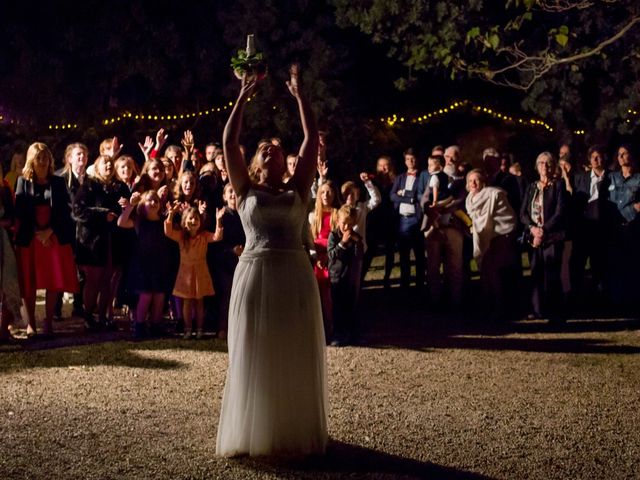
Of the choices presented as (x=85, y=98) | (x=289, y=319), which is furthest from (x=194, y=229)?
(x=85, y=98)

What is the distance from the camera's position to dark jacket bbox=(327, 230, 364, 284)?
37.3ft

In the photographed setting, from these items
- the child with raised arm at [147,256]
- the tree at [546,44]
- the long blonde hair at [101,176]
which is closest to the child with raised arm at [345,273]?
the child with raised arm at [147,256]

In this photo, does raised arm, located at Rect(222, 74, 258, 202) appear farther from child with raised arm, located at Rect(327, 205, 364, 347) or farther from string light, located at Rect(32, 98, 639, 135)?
string light, located at Rect(32, 98, 639, 135)

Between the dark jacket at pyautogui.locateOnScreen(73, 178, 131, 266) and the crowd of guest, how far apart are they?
0.01 meters

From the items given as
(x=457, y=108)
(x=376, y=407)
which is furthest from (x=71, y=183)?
(x=457, y=108)

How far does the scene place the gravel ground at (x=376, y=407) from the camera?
6551 millimetres

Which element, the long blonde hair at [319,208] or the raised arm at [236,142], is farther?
the long blonde hair at [319,208]

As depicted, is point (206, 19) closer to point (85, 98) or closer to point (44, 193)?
point (85, 98)

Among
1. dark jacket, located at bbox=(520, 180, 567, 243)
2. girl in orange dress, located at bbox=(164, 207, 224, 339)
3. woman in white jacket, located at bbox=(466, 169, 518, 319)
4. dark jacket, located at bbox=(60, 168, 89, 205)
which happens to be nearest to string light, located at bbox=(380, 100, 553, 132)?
woman in white jacket, located at bbox=(466, 169, 518, 319)

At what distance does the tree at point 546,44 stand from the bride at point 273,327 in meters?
13.1

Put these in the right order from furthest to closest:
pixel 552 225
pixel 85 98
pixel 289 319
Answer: pixel 85 98, pixel 552 225, pixel 289 319

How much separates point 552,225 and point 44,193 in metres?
5.83

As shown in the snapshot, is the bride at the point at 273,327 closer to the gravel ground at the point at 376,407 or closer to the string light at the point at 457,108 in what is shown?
the gravel ground at the point at 376,407

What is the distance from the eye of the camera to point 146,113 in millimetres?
22703
